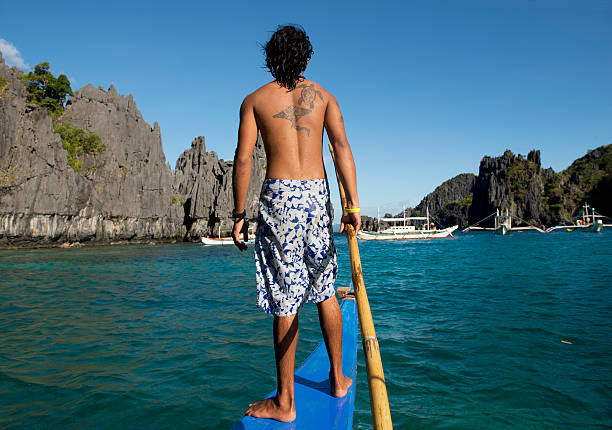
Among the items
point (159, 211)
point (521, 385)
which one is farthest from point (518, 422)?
point (159, 211)

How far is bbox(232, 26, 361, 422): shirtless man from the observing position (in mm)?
2352

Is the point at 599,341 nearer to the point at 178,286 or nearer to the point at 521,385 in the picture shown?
the point at 521,385

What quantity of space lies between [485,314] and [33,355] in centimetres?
848

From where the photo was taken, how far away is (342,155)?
2557mm

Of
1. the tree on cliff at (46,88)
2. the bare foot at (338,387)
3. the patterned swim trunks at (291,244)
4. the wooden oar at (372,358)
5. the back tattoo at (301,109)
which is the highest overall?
the tree on cliff at (46,88)

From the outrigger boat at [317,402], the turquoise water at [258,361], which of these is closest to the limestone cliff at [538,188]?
the turquoise water at [258,361]

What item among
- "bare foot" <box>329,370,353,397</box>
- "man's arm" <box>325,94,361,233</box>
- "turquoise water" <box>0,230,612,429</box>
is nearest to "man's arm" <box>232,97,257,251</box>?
"man's arm" <box>325,94,361,233</box>

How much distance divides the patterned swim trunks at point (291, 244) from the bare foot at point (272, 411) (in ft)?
2.37

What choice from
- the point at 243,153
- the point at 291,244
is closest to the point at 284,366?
the point at 291,244

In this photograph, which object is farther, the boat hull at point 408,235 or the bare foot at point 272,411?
the boat hull at point 408,235

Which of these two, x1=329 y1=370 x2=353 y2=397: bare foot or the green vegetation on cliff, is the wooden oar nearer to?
x1=329 y1=370 x2=353 y2=397: bare foot

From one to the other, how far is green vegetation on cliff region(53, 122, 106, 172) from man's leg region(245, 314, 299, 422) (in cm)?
6730

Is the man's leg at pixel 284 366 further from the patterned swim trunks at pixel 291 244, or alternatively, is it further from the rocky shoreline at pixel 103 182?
the rocky shoreline at pixel 103 182

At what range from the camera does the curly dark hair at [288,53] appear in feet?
7.95
